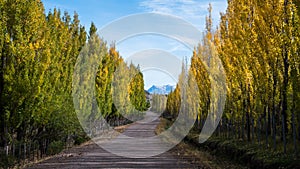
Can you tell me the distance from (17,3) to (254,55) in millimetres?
9081

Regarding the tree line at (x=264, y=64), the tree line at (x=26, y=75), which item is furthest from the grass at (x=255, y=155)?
the tree line at (x=26, y=75)

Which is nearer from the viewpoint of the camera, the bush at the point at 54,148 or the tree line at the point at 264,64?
the tree line at the point at 264,64

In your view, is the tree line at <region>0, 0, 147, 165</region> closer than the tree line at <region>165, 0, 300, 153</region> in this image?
No

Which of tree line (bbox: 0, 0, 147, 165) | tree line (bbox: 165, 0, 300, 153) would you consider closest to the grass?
tree line (bbox: 165, 0, 300, 153)

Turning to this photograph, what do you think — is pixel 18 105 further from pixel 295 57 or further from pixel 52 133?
pixel 295 57

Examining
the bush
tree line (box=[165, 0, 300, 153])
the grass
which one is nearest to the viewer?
the grass

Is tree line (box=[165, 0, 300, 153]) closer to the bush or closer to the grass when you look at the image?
the grass

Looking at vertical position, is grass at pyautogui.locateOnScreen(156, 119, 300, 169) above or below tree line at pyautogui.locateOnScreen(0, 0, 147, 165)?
below

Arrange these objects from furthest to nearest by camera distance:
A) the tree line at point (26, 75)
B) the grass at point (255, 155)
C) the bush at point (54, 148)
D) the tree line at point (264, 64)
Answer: the bush at point (54, 148) < the tree line at point (26, 75) < the tree line at point (264, 64) < the grass at point (255, 155)

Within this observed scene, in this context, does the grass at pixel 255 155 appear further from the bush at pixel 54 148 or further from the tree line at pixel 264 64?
the bush at pixel 54 148

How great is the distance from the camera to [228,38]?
18266 millimetres

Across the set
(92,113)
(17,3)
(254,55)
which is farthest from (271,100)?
(92,113)

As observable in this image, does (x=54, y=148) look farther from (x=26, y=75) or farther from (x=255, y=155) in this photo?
(x=255, y=155)

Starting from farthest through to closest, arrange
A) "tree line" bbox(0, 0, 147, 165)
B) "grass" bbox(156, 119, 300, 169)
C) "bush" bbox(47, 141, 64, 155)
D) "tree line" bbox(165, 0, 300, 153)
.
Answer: "bush" bbox(47, 141, 64, 155) → "tree line" bbox(0, 0, 147, 165) → "tree line" bbox(165, 0, 300, 153) → "grass" bbox(156, 119, 300, 169)
